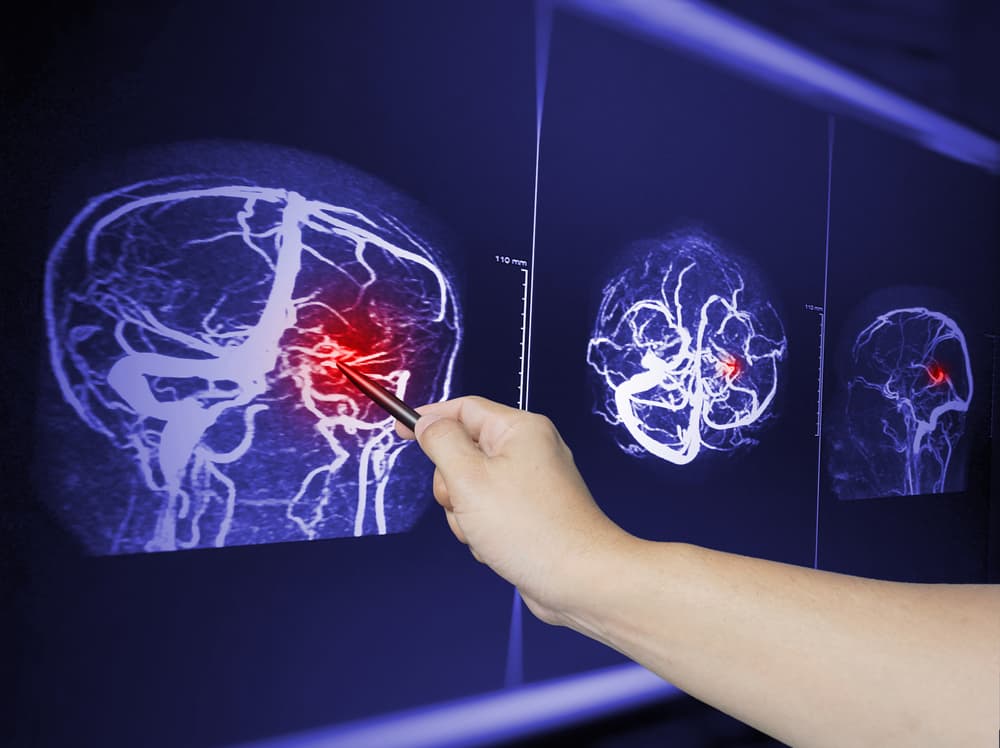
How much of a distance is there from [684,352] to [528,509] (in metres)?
0.86

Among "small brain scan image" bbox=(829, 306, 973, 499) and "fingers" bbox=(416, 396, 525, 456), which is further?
"small brain scan image" bbox=(829, 306, 973, 499)

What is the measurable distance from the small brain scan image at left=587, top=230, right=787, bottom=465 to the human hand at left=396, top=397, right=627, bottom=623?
0.62m

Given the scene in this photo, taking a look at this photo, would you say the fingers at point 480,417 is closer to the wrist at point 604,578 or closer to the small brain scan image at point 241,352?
the wrist at point 604,578

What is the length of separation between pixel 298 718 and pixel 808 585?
A: 761 mm

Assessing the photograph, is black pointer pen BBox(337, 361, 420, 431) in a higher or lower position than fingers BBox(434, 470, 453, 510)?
higher

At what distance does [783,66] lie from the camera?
153 centimetres

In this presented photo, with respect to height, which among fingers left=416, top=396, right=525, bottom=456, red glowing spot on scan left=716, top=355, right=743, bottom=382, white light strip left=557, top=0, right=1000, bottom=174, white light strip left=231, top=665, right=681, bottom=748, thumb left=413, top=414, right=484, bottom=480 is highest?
white light strip left=557, top=0, right=1000, bottom=174

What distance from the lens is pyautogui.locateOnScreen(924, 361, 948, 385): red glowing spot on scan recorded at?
186cm

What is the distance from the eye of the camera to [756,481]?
1.49 meters

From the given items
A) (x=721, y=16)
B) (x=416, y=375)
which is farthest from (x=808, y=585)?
(x=721, y=16)

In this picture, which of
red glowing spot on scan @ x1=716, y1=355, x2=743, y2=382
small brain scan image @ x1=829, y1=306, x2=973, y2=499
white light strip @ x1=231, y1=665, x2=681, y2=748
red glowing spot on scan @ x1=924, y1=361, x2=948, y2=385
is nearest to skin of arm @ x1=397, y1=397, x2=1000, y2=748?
white light strip @ x1=231, y1=665, x2=681, y2=748

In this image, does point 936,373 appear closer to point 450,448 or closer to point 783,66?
point 783,66

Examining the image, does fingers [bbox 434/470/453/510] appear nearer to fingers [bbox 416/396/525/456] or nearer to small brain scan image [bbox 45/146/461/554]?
fingers [bbox 416/396/525/456]

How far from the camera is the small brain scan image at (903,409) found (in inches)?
66.4
